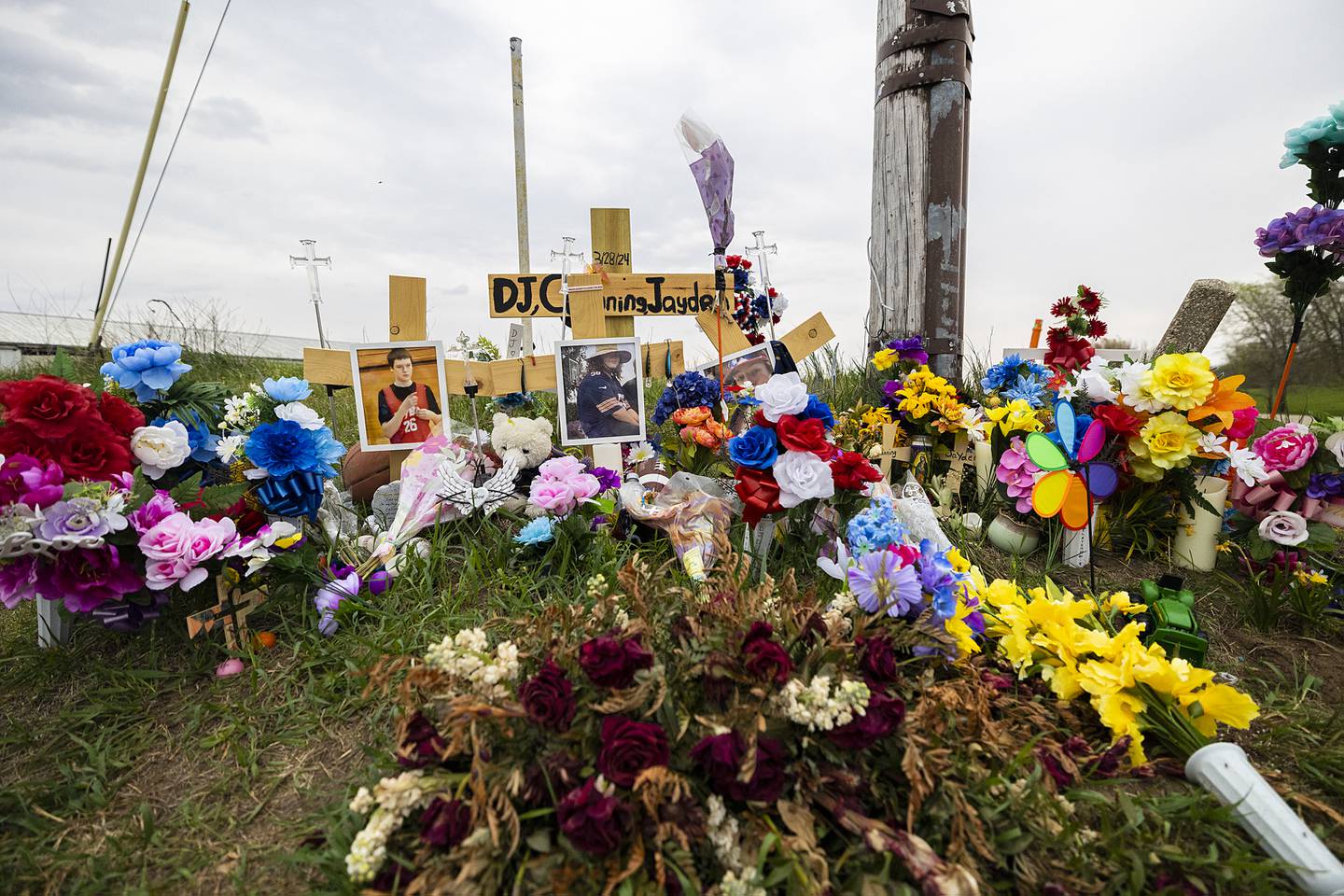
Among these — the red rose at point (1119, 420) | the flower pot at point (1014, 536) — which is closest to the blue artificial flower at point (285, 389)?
the flower pot at point (1014, 536)

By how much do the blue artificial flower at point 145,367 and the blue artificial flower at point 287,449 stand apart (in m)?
0.37

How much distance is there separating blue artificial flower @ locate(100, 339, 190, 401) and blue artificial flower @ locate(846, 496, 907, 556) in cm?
235

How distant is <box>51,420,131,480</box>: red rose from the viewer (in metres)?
2.03

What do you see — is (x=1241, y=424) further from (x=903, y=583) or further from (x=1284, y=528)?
(x=903, y=583)

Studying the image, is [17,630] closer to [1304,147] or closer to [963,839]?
[963,839]

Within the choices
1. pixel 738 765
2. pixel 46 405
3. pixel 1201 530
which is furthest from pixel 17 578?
pixel 1201 530

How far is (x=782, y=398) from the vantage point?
7.45 ft

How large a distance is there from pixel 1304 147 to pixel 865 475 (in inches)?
104

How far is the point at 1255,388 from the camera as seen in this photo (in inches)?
371

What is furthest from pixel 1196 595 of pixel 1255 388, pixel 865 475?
pixel 1255 388

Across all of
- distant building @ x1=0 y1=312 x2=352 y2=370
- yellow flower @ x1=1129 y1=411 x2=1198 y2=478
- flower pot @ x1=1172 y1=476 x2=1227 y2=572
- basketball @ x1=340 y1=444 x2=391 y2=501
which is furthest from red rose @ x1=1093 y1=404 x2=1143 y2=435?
distant building @ x1=0 y1=312 x2=352 y2=370

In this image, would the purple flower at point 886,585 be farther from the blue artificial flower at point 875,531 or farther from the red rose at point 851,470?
the red rose at point 851,470

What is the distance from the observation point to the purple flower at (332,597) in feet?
7.70

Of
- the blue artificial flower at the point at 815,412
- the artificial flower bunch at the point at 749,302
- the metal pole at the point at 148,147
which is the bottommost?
the blue artificial flower at the point at 815,412
